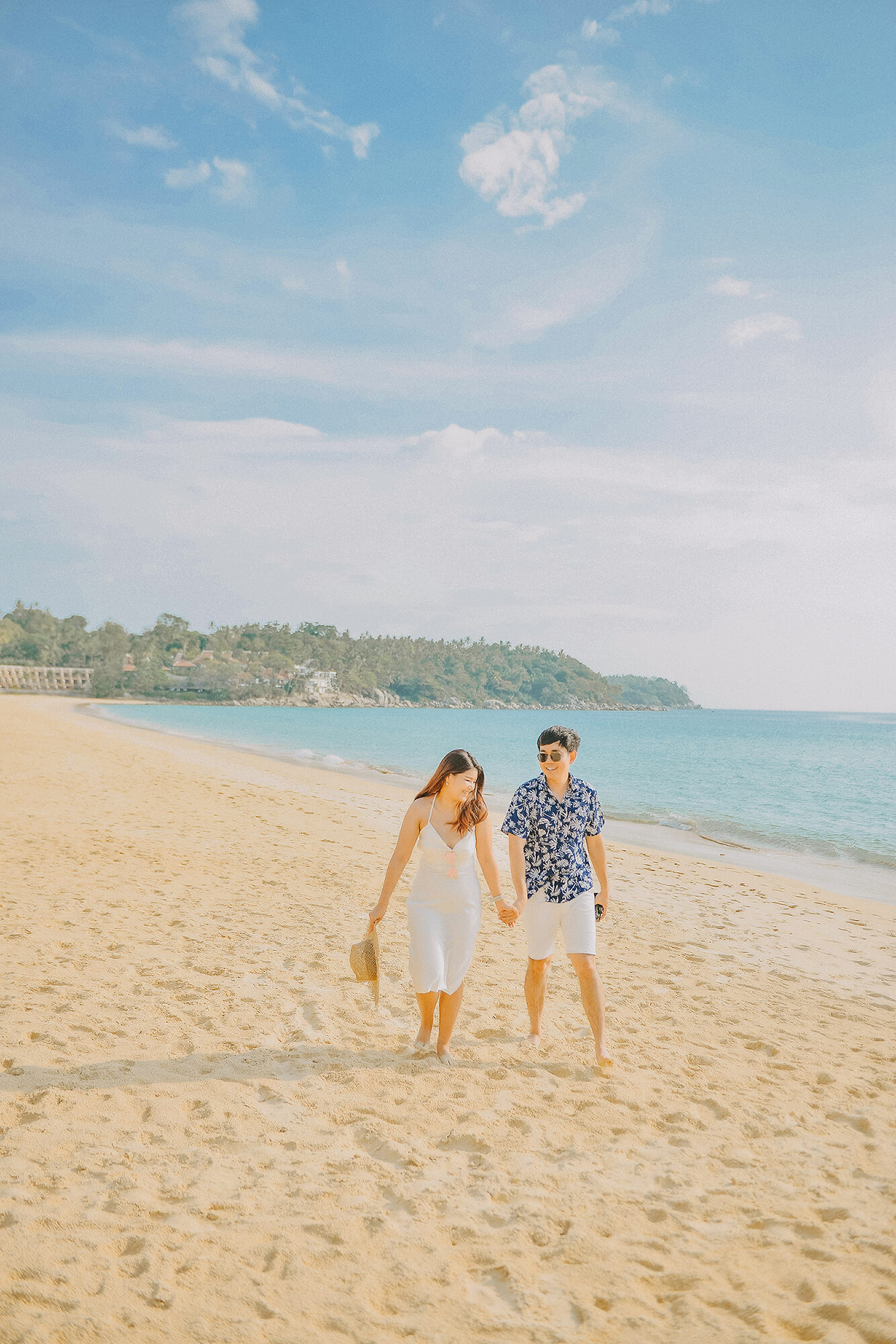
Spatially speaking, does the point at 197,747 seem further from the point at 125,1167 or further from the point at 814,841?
the point at 125,1167

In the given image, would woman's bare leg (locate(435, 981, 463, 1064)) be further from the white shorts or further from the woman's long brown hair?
the woman's long brown hair

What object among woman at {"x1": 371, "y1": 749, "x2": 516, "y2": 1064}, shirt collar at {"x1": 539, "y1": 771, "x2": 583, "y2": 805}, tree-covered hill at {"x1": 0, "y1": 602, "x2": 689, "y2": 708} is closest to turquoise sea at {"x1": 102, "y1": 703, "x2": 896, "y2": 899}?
shirt collar at {"x1": 539, "y1": 771, "x2": 583, "y2": 805}

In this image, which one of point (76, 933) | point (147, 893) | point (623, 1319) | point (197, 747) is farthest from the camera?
point (197, 747)

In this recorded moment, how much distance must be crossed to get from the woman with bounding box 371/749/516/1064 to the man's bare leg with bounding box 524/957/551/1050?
49cm

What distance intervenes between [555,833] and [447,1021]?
121 cm

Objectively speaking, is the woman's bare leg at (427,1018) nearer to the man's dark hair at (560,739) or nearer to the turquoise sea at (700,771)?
the man's dark hair at (560,739)

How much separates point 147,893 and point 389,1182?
5.27 m

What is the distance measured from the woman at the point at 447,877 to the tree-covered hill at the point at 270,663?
125 m

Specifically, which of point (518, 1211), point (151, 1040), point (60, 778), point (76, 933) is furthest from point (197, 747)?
point (518, 1211)

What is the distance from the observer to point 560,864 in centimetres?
428

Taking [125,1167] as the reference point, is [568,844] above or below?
above

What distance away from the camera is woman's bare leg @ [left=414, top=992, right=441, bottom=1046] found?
4.49 metres

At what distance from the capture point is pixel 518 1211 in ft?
10.0

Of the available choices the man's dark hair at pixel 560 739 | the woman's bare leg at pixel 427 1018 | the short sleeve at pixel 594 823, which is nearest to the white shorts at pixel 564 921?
the short sleeve at pixel 594 823
